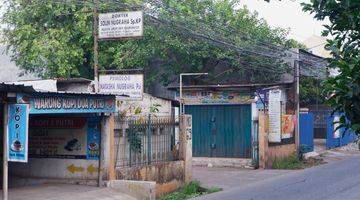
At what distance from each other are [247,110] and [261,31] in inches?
255

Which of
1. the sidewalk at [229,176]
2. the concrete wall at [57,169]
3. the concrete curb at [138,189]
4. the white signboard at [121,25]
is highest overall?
the white signboard at [121,25]

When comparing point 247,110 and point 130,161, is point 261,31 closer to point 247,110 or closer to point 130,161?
point 247,110

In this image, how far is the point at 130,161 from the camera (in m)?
15.1

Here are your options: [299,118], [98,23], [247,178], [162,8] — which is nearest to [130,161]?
[98,23]

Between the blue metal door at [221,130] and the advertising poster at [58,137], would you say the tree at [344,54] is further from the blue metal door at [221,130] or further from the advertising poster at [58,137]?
the blue metal door at [221,130]

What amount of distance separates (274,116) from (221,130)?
7.46 ft

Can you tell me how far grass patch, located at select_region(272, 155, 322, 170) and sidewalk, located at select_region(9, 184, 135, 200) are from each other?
35.8 ft

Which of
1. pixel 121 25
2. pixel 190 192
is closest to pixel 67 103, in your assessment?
pixel 121 25

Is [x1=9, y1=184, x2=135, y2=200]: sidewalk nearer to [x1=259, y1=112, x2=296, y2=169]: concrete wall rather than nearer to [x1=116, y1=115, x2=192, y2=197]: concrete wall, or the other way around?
[x1=116, y1=115, x2=192, y2=197]: concrete wall

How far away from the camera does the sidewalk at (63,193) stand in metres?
12.6

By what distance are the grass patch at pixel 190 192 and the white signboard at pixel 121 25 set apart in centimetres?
418

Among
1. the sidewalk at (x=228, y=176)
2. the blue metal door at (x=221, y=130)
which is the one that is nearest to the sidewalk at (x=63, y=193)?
the sidewalk at (x=228, y=176)

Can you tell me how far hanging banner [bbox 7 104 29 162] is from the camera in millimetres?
10891

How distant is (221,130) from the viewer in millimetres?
23500
